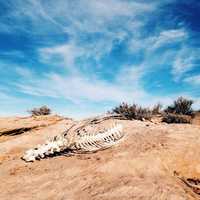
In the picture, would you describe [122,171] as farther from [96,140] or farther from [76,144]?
[76,144]

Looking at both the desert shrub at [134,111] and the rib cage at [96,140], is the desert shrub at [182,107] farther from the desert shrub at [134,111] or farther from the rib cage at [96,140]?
the rib cage at [96,140]

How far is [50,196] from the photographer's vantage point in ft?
15.7

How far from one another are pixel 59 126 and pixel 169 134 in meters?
4.57

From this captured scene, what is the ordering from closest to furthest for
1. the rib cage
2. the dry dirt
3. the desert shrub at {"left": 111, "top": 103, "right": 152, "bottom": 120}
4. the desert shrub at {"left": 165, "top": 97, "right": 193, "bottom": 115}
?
the dry dirt
the rib cage
the desert shrub at {"left": 111, "top": 103, "right": 152, "bottom": 120}
the desert shrub at {"left": 165, "top": 97, "right": 193, "bottom": 115}

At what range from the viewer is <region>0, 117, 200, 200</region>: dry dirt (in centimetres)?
463

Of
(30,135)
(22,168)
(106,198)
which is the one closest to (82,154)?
(22,168)

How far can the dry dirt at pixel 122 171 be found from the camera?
4.63 meters

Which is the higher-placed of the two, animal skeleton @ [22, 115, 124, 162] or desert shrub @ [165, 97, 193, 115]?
desert shrub @ [165, 97, 193, 115]

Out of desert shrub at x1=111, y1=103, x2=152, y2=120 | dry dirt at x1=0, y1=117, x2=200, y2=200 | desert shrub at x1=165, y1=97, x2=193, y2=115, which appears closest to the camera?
dry dirt at x1=0, y1=117, x2=200, y2=200

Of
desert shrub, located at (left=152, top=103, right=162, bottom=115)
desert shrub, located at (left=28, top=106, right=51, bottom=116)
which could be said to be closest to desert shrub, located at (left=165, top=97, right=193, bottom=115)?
desert shrub, located at (left=152, top=103, right=162, bottom=115)

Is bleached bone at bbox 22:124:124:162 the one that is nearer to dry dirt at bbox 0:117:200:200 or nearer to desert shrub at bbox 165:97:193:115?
dry dirt at bbox 0:117:200:200

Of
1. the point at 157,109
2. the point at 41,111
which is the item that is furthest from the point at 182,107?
the point at 41,111

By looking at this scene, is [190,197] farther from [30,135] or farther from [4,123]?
[4,123]

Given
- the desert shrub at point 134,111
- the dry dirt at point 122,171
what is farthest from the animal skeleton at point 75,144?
the desert shrub at point 134,111
